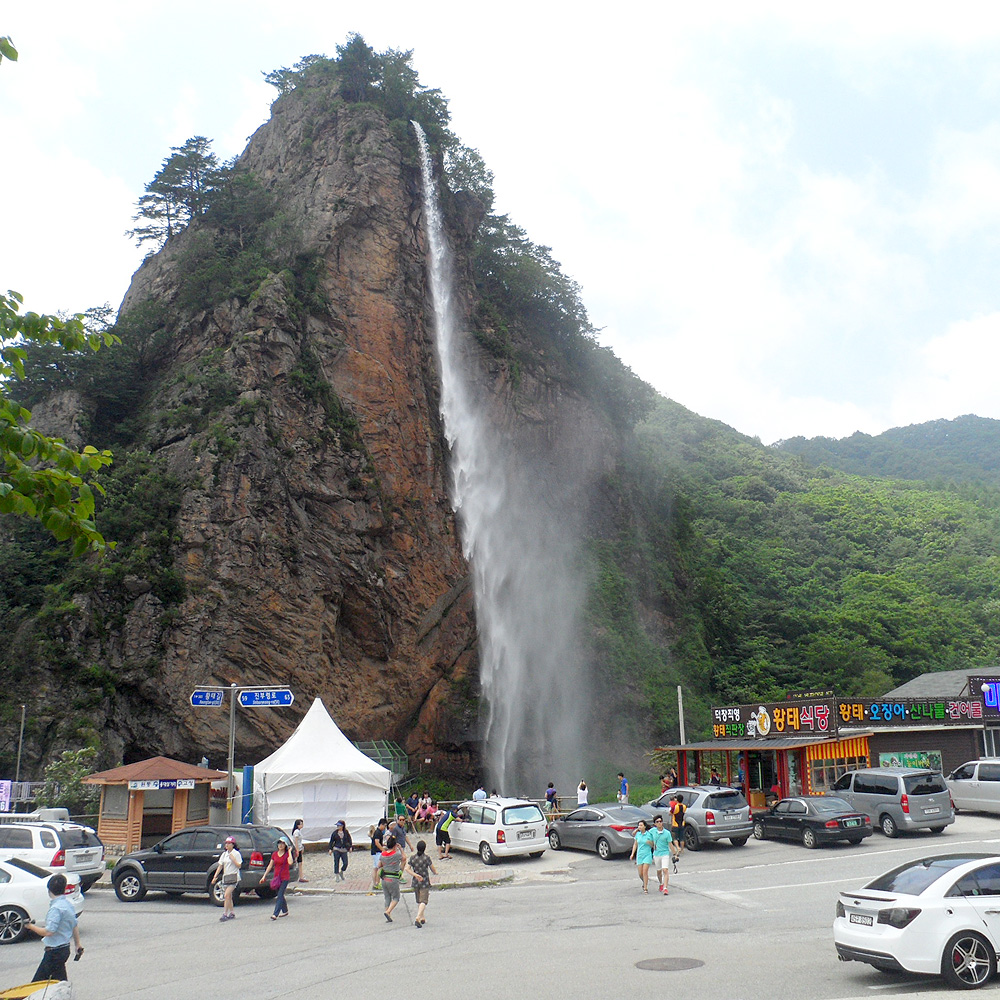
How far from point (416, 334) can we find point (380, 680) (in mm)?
18949

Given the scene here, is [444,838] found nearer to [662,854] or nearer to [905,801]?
[662,854]

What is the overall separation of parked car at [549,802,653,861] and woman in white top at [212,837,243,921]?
10.1 m

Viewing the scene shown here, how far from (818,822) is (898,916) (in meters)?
13.8

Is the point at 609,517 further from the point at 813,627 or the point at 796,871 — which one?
the point at 796,871

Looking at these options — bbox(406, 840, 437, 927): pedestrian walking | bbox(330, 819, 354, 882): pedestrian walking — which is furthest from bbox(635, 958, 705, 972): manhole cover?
bbox(330, 819, 354, 882): pedestrian walking

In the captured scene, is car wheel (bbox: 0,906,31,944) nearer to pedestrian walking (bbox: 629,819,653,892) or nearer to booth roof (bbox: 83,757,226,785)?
booth roof (bbox: 83,757,226,785)

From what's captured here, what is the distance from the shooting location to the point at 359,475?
39.6 metres

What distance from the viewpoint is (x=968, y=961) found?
28.7 ft

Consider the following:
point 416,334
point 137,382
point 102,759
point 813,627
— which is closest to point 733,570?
point 813,627

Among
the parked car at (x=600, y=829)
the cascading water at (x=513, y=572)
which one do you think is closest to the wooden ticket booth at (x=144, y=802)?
the parked car at (x=600, y=829)

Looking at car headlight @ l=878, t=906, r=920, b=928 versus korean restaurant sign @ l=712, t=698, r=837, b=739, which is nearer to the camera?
car headlight @ l=878, t=906, r=920, b=928

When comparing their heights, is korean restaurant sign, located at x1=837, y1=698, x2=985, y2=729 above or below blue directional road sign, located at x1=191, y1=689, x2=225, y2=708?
below

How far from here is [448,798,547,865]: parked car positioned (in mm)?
21828

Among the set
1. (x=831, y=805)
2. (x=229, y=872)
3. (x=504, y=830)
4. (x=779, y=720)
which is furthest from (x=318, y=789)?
(x=779, y=720)
